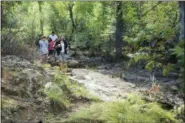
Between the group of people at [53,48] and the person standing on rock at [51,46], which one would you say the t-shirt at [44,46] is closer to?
the group of people at [53,48]

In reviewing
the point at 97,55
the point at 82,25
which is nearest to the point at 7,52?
the point at 97,55

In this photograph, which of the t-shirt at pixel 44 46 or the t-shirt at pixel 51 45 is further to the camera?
the t-shirt at pixel 51 45

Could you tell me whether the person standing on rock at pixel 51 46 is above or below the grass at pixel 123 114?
above

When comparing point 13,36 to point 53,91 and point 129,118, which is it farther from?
point 129,118

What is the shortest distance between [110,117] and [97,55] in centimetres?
1706

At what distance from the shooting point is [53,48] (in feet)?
56.2

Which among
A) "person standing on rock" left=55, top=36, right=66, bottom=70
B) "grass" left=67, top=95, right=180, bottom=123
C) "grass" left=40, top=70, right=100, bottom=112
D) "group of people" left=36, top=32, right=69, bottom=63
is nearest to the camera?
"grass" left=67, top=95, right=180, bottom=123

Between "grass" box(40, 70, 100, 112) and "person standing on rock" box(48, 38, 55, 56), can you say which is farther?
"person standing on rock" box(48, 38, 55, 56)

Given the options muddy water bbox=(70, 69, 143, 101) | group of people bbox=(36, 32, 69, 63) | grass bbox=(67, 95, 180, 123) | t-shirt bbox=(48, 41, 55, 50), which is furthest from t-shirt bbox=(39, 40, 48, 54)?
grass bbox=(67, 95, 180, 123)

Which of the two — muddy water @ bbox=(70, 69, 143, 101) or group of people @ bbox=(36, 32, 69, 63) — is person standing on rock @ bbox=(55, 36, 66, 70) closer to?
group of people @ bbox=(36, 32, 69, 63)

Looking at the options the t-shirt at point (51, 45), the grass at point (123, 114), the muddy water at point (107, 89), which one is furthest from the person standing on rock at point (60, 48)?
the grass at point (123, 114)

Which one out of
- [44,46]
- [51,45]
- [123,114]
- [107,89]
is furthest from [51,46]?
[123,114]

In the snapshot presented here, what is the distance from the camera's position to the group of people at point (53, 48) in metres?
16.1

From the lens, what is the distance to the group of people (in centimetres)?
1612
